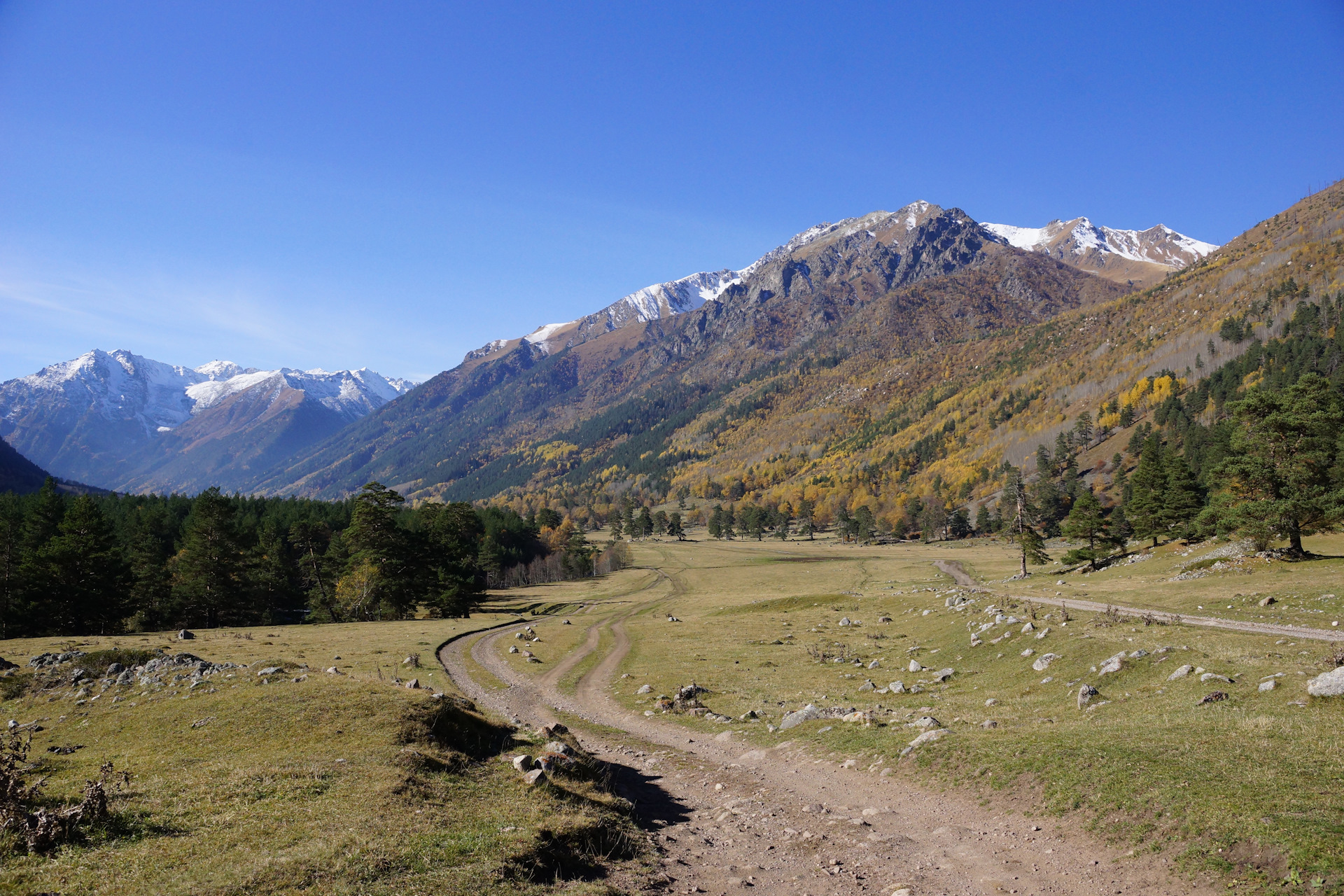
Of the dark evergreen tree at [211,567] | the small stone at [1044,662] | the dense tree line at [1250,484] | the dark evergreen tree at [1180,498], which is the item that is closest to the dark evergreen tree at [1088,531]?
the dense tree line at [1250,484]

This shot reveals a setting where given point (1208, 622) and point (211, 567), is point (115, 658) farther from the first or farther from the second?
point (1208, 622)

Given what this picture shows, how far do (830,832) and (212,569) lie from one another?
79705mm

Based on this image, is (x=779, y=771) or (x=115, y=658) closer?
(x=779, y=771)

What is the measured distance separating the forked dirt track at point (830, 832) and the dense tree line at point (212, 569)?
56.8 metres

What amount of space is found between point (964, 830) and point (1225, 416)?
19920 cm

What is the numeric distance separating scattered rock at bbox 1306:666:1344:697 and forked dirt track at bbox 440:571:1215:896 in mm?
9347

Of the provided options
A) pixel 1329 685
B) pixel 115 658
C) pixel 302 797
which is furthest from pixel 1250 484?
pixel 115 658

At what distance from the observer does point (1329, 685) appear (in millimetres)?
16891

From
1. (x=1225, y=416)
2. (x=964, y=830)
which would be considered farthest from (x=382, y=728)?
(x=1225, y=416)

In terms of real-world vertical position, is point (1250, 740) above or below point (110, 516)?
below

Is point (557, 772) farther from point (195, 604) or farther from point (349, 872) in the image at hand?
point (195, 604)

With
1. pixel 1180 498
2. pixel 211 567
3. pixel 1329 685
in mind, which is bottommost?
pixel 1329 685

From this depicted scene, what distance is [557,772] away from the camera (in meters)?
18.9

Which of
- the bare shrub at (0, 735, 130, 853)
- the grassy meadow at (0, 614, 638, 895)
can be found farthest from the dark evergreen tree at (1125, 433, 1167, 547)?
the bare shrub at (0, 735, 130, 853)
